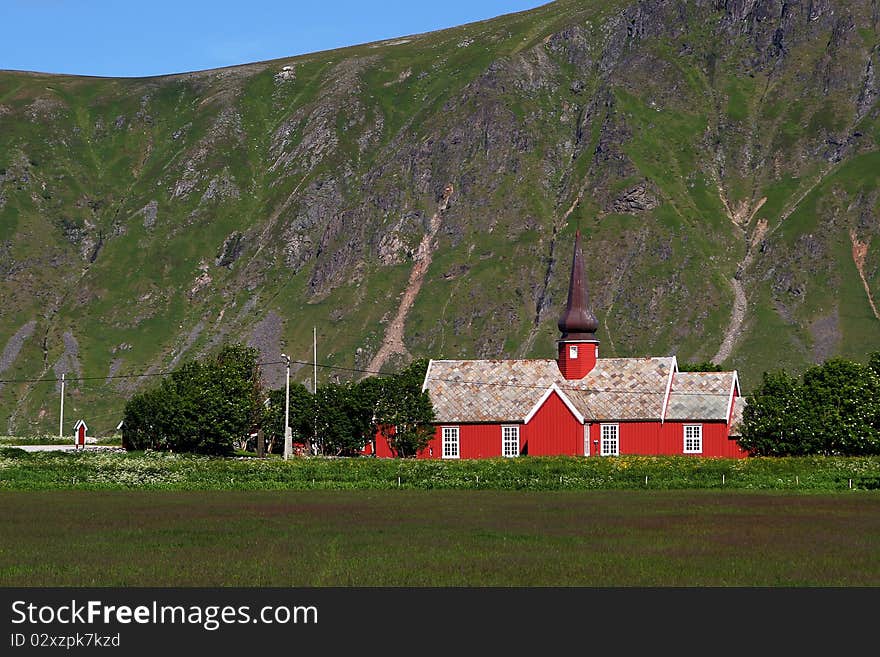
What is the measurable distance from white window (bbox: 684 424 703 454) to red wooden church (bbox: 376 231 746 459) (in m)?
0.08

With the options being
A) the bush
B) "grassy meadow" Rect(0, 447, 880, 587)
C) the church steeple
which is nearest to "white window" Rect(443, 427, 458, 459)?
the church steeple

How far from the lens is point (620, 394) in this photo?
4838 inches

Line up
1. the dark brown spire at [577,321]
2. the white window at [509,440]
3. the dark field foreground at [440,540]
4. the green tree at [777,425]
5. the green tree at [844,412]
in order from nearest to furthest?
the dark field foreground at [440,540]
the green tree at [844,412]
the green tree at [777,425]
the white window at [509,440]
the dark brown spire at [577,321]

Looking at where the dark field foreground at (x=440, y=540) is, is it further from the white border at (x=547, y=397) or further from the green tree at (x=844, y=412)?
the white border at (x=547, y=397)

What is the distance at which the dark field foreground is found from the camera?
3822cm

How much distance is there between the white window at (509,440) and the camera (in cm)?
12275

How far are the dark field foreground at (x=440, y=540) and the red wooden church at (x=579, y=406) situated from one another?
158 ft

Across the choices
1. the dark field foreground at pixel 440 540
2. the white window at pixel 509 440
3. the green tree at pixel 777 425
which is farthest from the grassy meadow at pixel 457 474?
the white window at pixel 509 440

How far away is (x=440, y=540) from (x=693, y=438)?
76100 mm

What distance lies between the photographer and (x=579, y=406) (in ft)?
397

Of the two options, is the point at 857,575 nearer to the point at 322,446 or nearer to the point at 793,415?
the point at 793,415

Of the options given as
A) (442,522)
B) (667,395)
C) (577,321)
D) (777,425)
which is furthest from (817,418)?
(442,522)
